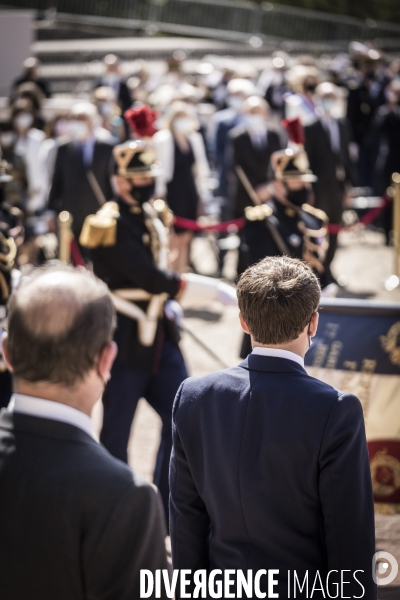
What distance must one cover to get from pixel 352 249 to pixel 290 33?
15780 millimetres

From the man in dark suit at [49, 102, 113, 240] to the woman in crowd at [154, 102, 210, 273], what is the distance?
2.35ft

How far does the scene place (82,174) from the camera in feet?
29.7

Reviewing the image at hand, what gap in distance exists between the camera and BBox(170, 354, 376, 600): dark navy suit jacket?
235cm

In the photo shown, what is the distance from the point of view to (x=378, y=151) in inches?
→ 531

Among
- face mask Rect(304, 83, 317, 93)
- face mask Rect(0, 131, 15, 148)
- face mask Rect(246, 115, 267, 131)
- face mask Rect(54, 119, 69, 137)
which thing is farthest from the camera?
face mask Rect(304, 83, 317, 93)

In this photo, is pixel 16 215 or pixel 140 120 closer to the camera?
pixel 16 215

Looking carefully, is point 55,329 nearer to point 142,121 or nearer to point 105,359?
point 105,359

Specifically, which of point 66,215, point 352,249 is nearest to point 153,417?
point 66,215

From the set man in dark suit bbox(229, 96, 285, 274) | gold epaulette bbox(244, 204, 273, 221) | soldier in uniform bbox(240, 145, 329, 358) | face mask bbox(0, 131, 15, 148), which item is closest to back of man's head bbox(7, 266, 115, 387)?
soldier in uniform bbox(240, 145, 329, 358)

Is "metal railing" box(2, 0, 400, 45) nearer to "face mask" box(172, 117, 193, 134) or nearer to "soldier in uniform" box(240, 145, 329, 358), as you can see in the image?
"face mask" box(172, 117, 193, 134)

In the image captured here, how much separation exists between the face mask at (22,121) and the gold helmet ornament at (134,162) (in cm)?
644

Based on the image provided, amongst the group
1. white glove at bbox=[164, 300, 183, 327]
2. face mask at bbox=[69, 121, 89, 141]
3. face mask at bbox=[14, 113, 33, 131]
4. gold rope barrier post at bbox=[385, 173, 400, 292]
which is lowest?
gold rope barrier post at bbox=[385, 173, 400, 292]

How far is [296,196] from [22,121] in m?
6.27

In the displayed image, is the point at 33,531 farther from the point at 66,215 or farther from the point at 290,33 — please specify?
the point at 290,33
